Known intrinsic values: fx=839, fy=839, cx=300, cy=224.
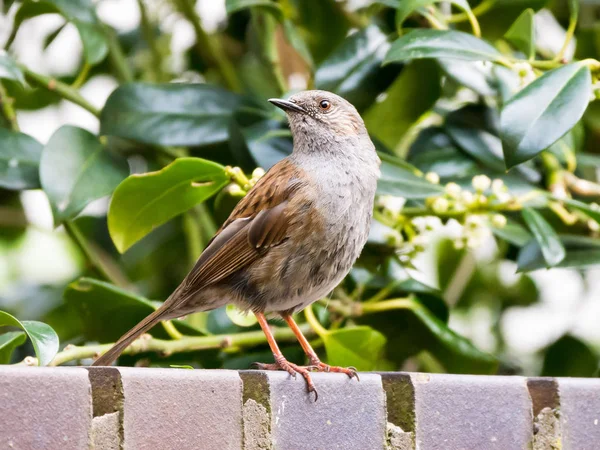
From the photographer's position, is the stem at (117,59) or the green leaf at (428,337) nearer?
the green leaf at (428,337)

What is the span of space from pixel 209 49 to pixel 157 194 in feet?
5.16

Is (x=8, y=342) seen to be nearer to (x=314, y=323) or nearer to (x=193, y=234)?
(x=314, y=323)

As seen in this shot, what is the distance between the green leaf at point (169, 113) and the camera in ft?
10.6

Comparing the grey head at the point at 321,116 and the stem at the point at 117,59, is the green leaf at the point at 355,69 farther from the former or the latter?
the stem at the point at 117,59

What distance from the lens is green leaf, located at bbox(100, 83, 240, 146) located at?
323 centimetres

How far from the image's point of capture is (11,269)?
486cm

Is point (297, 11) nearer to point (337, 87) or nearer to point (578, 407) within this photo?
point (337, 87)

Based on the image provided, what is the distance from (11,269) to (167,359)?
2.19 meters

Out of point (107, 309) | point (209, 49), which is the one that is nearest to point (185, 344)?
point (107, 309)

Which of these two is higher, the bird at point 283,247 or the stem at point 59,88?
the stem at point 59,88

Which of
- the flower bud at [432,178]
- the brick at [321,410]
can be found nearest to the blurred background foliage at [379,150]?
the flower bud at [432,178]

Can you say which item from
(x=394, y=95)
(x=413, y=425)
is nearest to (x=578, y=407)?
(x=413, y=425)

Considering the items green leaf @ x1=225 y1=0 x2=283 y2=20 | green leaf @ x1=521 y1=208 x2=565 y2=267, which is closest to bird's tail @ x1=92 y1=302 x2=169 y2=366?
green leaf @ x1=225 y1=0 x2=283 y2=20

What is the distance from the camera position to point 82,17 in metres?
3.36
